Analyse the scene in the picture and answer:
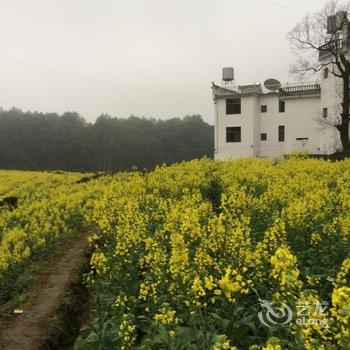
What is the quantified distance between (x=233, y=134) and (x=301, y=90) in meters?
7.36

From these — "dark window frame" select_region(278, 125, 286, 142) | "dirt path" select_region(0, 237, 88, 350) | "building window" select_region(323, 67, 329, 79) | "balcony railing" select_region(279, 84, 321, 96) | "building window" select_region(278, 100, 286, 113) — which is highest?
"building window" select_region(323, 67, 329, 79)

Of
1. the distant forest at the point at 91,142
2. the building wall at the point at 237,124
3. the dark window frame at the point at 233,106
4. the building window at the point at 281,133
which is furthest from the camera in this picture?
the distant forest at the point at 91,142

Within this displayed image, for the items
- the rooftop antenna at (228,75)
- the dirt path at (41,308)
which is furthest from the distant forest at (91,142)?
the dirt path at (41,308)

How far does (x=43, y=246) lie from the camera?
523 inches

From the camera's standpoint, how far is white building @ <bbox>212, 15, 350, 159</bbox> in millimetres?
40844

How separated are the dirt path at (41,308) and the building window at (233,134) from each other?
32.9 meters

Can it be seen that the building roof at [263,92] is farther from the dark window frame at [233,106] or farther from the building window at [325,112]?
the building window at [325,112]

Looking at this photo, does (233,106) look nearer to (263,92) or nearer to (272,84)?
(263,92)

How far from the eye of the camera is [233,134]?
43.8 metres

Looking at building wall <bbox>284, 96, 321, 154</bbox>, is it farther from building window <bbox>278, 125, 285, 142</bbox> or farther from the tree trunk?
the tree trunk

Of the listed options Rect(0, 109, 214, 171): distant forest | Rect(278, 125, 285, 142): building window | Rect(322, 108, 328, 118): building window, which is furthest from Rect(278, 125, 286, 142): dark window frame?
Rect(0, 109, 214, 171): distant forest

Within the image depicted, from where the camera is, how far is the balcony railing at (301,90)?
40594mm

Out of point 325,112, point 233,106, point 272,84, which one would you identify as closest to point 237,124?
point 233,106

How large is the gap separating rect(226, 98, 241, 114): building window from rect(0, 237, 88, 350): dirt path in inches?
1327
